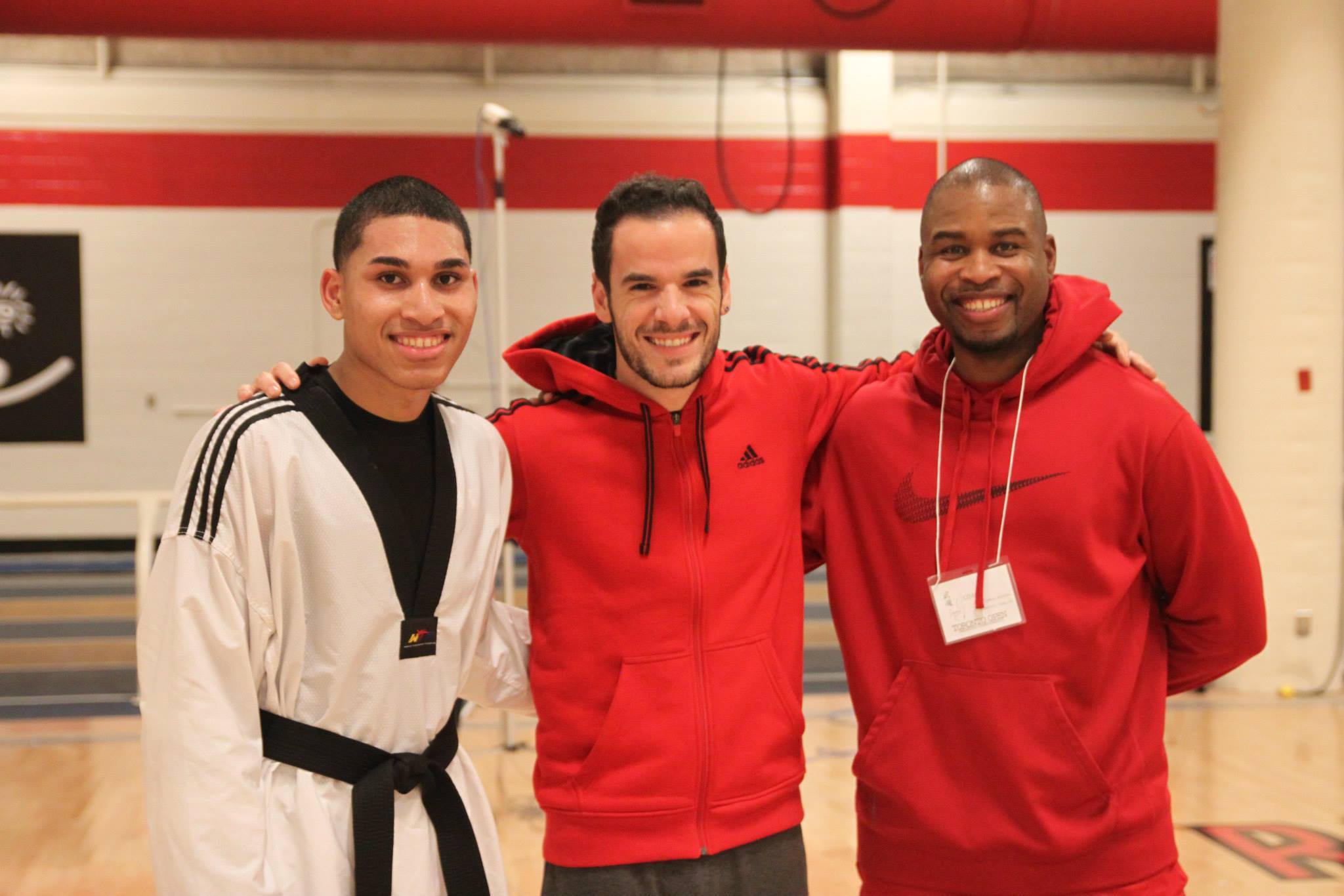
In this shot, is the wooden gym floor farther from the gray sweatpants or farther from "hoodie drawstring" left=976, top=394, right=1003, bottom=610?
"hoodie drawstring" left=976, top=394, right=1003, bottom=610

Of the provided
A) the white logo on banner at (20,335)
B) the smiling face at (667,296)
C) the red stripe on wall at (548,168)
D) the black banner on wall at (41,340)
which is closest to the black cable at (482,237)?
the red stripe on wall at (548,168)

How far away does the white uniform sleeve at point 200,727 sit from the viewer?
56.8 inches

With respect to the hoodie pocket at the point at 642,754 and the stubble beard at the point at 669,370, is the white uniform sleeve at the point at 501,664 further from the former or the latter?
the stubble beard at the point at 669,370

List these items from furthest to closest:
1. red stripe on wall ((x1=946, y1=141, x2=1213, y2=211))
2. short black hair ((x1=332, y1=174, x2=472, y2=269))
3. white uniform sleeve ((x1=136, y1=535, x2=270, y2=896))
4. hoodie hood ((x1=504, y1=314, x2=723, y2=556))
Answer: red stripe on wall ((x1=946, y1=141, x2=1213, y2=211)) → hoodie hood ((x1=504, y1=314, x2=723, y2=556)) → short black hair ((x1=332, y1=174, x2=472, y2=269)) → white uniform sleeve ((x1=136, y1=535, x2=270, y2=896))

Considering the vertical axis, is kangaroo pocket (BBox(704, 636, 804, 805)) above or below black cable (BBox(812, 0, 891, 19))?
below

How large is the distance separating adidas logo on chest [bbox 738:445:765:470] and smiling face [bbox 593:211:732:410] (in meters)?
0.19

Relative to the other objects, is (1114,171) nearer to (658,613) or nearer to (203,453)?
(658,613)

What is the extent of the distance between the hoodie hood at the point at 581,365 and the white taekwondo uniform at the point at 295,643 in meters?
0.26

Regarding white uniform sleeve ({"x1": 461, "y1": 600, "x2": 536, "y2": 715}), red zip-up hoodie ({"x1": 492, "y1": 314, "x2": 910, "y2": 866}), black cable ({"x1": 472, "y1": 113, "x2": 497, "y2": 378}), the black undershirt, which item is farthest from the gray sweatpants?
black cable ({"x1": 472, "y1": 113, "x2": 497, "y2": 378})

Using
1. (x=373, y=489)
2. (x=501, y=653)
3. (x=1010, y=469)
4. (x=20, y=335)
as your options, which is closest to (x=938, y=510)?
(x=1010, y=469)

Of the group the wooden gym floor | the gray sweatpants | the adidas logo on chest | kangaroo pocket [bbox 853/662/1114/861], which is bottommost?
the wooden gym floor

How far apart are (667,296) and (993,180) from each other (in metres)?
0.57

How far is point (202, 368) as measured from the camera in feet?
26.9

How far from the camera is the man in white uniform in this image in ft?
4.83
